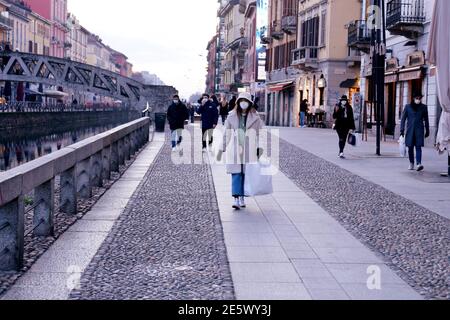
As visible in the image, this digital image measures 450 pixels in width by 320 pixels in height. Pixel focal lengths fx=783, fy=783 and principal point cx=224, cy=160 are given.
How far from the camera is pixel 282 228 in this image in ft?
29.9

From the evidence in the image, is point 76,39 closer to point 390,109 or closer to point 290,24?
point 290,24

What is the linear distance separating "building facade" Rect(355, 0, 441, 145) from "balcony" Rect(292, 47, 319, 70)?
1272cm

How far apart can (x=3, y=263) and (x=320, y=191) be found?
7165 mm

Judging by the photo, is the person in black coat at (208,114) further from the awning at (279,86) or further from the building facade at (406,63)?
the awning at (279,86)

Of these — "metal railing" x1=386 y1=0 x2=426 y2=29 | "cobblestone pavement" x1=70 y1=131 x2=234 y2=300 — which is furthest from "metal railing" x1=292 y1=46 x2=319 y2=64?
"cobblestone pavement" x1=70 y1=131 x2=234 y2=300

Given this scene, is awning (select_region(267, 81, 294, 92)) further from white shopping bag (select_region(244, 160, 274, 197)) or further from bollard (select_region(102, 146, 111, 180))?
white shopping bag (select_region(244, 160, 274, 197))

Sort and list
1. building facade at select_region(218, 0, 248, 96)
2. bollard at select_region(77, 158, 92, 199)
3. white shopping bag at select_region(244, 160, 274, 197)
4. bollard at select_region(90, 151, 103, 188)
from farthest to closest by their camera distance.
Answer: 1. building facade at select_region(218, 0, 248, 96)
2. bollard at select_region(90, 151, 103, 188)
3. bollard at select_region(77, 158, 92, 199)
4. white shopping bag at select_region(244, 160, 274, 197)

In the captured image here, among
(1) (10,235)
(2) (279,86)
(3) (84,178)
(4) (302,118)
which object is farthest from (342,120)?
(2) (279,86)

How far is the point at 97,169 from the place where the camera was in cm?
1259

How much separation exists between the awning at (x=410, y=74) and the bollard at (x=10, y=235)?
22.3 m

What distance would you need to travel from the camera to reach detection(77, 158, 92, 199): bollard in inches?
435

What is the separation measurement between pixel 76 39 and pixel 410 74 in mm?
109279
